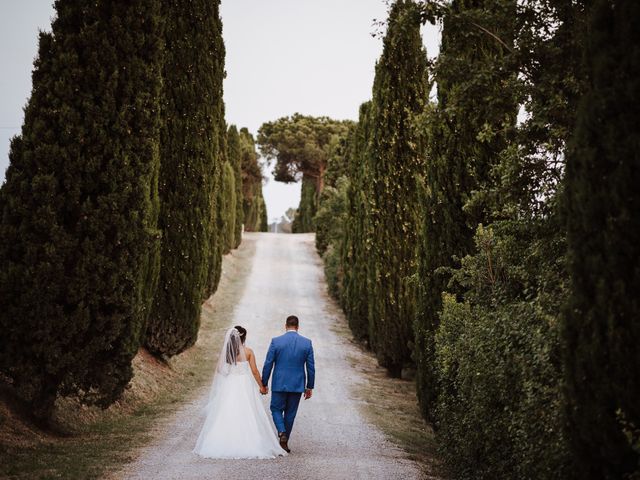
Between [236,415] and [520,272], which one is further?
[236,415]

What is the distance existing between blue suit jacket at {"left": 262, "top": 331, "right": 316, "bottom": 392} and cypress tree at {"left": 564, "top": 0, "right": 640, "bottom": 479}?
4.87 metres

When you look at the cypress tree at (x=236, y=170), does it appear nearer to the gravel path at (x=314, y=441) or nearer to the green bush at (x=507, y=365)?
the gravel path at (x=314, y=441)

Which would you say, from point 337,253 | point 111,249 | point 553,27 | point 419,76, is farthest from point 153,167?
point 337,253

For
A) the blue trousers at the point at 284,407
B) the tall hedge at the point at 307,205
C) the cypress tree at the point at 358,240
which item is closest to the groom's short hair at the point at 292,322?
the blue trousers at the point at 284,407

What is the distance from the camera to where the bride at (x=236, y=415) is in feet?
26.7

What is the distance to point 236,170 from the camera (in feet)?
141

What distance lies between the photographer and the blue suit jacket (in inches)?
340

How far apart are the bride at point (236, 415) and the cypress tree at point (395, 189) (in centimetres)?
855

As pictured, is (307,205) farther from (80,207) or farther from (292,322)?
(80,207)

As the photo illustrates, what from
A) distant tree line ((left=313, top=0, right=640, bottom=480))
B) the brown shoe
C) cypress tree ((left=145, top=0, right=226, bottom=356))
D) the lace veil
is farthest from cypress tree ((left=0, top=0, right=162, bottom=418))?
cypress tree ((left=145, top=0, right=226, bottom=356))

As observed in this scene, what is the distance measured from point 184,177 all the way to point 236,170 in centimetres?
2834

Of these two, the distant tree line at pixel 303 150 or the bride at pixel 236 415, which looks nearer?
the bride at pixel 236 415

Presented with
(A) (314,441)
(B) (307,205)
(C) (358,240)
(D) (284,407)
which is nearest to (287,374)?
(D) (284,407)

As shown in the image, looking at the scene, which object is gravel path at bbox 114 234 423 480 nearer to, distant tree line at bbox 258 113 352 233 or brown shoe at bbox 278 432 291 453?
brown shoe at bbox 278 432 291 453
